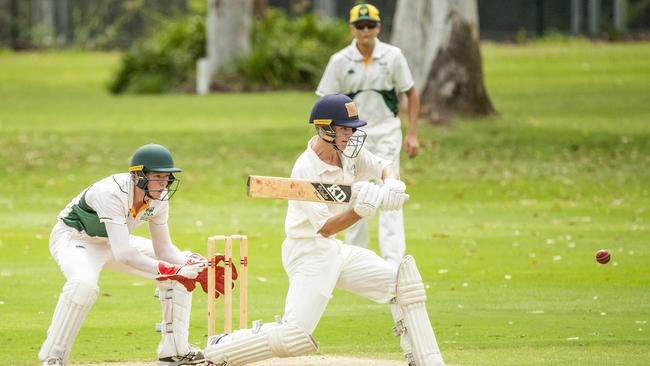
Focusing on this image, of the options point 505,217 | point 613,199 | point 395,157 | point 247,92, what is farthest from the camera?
point 247,92

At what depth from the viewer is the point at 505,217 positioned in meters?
15.3

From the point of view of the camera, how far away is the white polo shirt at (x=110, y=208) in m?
7.46

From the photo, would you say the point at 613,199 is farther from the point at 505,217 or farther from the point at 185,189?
the point at 185,189

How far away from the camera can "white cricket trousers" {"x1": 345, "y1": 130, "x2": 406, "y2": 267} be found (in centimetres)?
1038

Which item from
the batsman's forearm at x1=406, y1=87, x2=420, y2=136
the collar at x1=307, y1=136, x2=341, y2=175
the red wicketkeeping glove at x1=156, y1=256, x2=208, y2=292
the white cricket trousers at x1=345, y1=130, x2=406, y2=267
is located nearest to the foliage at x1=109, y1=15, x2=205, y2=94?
the batsman's forearm at x1=406, y1=87, x2=420, y2=136

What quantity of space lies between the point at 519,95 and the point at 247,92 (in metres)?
6.57

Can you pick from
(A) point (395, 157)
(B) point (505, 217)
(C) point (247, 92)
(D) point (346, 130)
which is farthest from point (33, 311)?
(C) point (247, 92)

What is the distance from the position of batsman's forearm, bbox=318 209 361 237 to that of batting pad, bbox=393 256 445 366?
16.1 inches

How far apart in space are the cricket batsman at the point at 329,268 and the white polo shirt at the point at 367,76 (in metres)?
3.56

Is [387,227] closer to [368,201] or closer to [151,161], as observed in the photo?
[151,161]

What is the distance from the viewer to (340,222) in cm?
706

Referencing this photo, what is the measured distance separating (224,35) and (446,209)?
51.1 feet

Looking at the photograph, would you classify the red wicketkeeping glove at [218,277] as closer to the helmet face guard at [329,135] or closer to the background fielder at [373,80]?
the helmet face guard at [329,135]

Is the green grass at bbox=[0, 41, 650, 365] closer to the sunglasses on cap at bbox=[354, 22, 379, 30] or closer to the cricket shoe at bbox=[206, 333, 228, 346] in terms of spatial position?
the cricket shoe at bbox=[206, 333, 228, 346]
